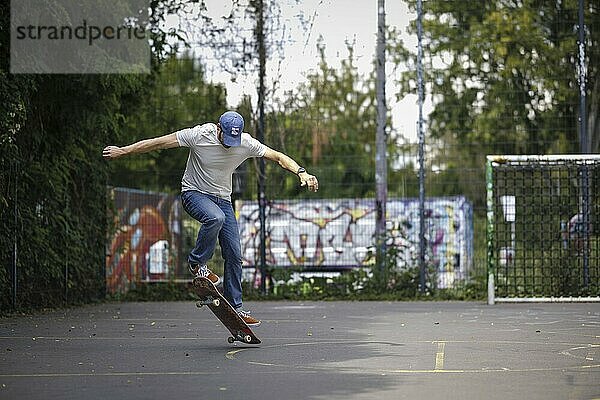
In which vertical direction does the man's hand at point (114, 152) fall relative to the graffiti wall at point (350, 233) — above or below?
above

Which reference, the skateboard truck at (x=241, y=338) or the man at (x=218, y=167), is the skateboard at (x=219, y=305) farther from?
the man at (x=218, y=167)

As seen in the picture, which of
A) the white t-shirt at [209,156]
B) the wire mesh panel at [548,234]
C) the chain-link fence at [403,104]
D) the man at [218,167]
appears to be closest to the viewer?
the man at [218,167]

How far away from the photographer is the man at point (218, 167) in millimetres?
9641

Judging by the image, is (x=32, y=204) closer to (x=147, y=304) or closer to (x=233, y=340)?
(x=147, y=304)

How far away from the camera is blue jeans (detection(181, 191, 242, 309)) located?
9.55 meters

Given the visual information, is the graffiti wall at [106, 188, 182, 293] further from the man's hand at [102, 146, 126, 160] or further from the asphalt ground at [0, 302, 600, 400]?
the man's hand at [102, 146, 126, 160]

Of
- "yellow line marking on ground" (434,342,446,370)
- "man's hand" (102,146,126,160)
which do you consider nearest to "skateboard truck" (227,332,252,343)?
"yellow line marking on ground" (434,342,446,370)

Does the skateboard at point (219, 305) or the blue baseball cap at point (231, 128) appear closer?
the skateboard at point (219, 305)

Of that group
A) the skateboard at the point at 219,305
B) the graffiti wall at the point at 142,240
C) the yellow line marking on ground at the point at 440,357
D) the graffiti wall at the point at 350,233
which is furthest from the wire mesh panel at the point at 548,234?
the skateboard at the point at 219,305

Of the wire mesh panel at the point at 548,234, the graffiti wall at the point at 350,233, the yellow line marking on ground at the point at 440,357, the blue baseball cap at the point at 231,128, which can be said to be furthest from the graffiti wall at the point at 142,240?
the yellow line marking on ground at the point at 440,357

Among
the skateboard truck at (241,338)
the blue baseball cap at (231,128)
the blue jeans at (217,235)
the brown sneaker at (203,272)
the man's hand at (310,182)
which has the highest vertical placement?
the blue baseball cap at (231,128)

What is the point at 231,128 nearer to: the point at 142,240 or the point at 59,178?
the point at 59,178

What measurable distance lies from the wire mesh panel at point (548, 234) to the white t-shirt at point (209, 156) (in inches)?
312

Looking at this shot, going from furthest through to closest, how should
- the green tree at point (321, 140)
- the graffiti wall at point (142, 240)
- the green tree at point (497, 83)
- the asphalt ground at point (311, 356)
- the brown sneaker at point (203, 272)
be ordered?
the green tree at point (321, 140) → the graffiti wall at point (142, 240) → the green tree at point (497, 83) → the brown sneaker at point (203, 272) → the asphalt ground at point (311, 356)
